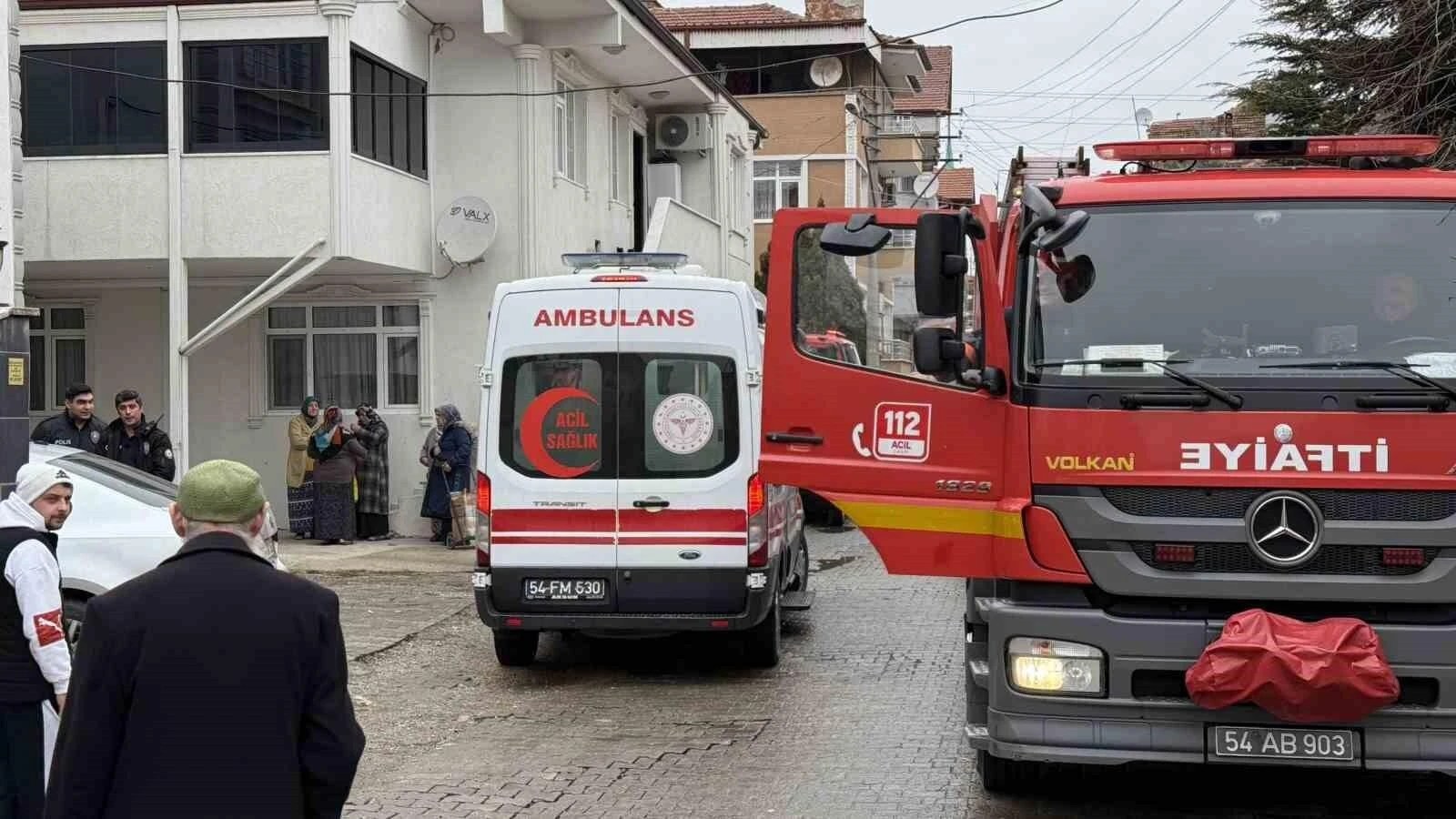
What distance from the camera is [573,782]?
7793 millimetres

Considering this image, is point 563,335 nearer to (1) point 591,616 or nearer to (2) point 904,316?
(1) point 591,616

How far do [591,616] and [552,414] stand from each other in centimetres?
135

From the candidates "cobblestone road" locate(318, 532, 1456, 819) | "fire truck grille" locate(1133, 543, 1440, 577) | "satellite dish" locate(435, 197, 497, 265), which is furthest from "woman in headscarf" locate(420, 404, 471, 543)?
"fire truck grille" locate(1133, 543, 1440, 577)

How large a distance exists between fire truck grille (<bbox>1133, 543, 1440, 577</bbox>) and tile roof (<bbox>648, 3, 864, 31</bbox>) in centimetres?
3522

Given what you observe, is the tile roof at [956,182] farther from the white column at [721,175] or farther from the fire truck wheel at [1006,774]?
the fire truck wheel at [1006,774]

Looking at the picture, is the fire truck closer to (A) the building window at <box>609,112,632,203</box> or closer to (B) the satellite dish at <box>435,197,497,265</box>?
(B) the satellite dish at <box>435,197,497,265</box>

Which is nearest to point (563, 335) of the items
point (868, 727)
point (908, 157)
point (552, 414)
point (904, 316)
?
point (552, 414)

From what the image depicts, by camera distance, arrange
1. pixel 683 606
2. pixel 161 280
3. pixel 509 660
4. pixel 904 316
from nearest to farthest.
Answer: pixel 904 316 < pixel 683 606 < pixel 509 660 < pixel 161 280

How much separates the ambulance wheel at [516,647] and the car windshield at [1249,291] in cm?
572

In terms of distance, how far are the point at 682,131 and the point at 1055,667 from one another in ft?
76.3

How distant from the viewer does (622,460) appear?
419 inches

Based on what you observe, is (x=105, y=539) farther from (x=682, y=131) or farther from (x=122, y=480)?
(x=682, y=131)

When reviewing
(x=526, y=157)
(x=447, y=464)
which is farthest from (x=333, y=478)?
(x=526, y=157)

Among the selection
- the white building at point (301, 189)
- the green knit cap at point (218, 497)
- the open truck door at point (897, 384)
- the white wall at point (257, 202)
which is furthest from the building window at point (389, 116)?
the green knit cap at point (218, 497)
